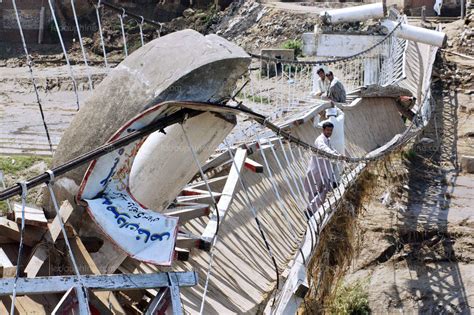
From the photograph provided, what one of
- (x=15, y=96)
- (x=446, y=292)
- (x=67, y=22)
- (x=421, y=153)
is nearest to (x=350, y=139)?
(x=446, y=292)

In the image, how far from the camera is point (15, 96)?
2655 centimetres

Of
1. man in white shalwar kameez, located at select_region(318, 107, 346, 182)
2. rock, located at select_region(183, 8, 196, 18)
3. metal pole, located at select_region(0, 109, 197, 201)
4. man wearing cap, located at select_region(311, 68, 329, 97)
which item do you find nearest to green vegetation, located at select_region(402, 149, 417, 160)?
man wearing cap, located at select_region(311, 68, 329, 97)

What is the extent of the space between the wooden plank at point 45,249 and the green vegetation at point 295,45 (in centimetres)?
2120

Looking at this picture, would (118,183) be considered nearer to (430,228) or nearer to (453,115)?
(430,228)

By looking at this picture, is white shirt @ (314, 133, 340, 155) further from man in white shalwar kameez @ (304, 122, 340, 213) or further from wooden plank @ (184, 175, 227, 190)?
wooden plank @ (184, 175, 227, 190)

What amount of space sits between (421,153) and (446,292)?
5751mm

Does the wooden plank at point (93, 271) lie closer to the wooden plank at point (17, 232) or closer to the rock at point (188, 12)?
the wooden plank at point (17, 232)

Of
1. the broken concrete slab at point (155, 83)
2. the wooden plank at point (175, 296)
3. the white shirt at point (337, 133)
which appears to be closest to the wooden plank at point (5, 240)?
the broken concrete slab at point (155, 83)

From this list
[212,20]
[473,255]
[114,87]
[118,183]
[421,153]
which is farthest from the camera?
[212,20]

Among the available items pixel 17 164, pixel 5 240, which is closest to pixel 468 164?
pixel 17 164

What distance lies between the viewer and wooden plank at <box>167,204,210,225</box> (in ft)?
23.6

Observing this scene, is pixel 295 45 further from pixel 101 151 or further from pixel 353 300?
pixel 101 151

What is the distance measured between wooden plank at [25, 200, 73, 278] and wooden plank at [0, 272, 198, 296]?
571 millimetres

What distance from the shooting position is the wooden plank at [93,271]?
199 inches
